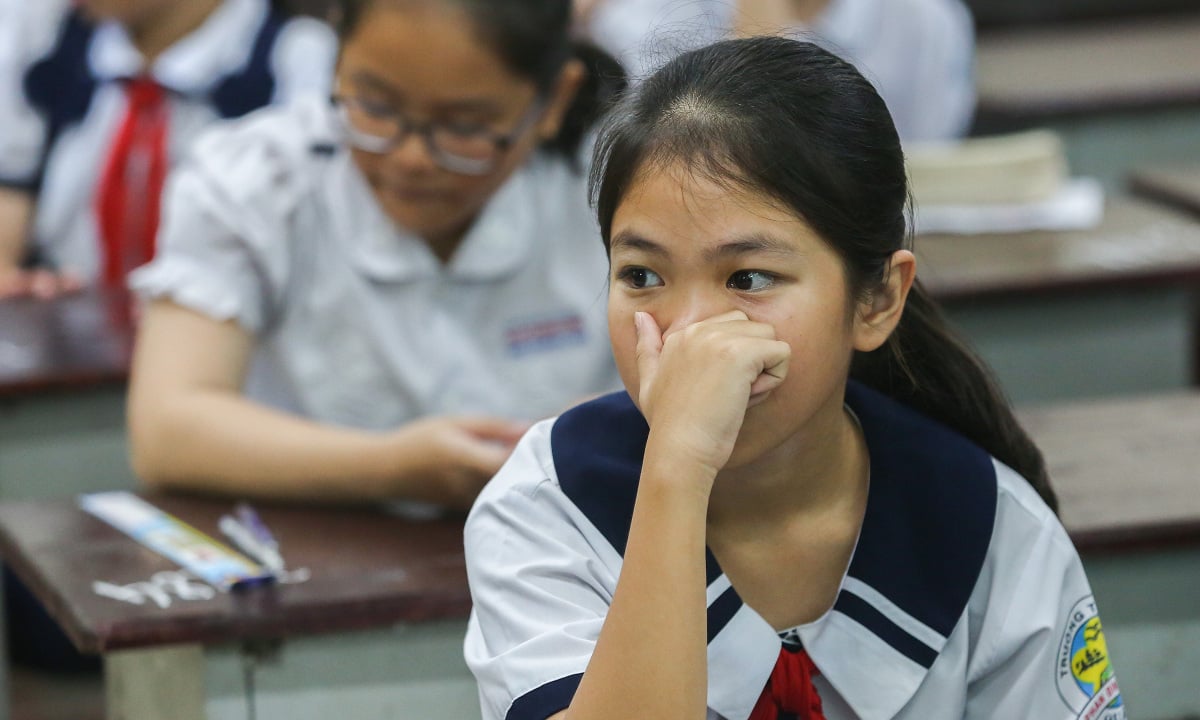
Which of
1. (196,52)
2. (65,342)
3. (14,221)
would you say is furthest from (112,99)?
(65,342)

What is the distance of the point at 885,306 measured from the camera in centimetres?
125

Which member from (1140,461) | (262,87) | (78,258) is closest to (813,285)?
(1140,461)

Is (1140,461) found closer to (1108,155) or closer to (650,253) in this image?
(650,253)

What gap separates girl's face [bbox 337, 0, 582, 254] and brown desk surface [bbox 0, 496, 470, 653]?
0.38 metres

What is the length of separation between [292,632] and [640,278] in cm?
50

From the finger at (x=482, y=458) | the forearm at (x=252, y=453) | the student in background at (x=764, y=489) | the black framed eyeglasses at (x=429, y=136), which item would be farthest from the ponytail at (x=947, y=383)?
the black framed eyeglasses at (x=429, y=136)

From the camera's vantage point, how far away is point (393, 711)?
1519 millimetres

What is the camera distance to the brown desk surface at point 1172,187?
2869 millimetres

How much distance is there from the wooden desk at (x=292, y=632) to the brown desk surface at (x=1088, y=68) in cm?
265

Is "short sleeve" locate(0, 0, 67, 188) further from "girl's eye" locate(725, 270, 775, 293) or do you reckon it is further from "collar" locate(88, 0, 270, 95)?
"girl's eye" locate(725, 270, 775, 293)

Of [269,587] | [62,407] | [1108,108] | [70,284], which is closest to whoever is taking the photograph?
[269,587]

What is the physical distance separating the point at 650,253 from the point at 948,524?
1.05 feet

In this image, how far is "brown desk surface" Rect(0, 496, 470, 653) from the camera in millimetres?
1417

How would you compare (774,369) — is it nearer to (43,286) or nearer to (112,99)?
(43,286)
